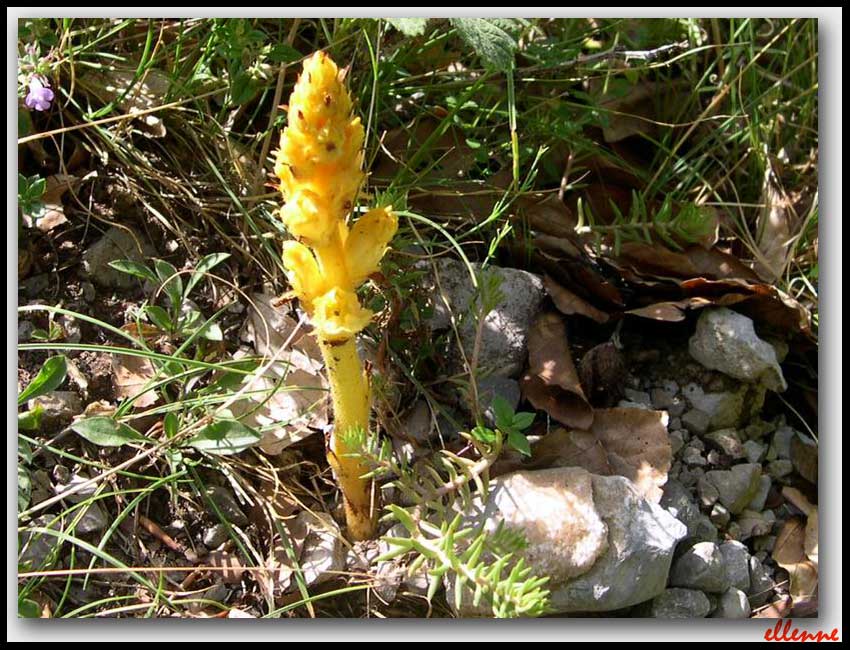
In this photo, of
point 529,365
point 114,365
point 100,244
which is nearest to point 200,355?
point 114,365

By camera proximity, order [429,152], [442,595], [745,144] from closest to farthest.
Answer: [442,595], [429,152], [745,144]

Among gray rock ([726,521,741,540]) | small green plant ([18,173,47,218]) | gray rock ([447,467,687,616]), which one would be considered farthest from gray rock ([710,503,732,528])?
small green plant ([18,173,47,218])

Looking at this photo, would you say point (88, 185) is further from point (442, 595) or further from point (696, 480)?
point (696, 480)

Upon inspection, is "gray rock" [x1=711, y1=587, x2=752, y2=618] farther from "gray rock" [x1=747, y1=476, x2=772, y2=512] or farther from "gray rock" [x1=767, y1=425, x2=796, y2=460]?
"gray rock" [x1=767, y1=425, x2=796, y2=460]

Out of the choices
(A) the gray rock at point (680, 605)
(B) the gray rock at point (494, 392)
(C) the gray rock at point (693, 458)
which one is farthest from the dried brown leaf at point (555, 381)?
(A) the gray rock at point (680, 605)

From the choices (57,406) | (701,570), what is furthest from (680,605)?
(57,406)

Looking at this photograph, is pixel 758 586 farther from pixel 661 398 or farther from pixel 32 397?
pixel 32 397

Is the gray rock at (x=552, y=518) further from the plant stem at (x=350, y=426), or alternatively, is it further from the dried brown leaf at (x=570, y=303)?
the dried brown leaf at (x=570, y=303)
